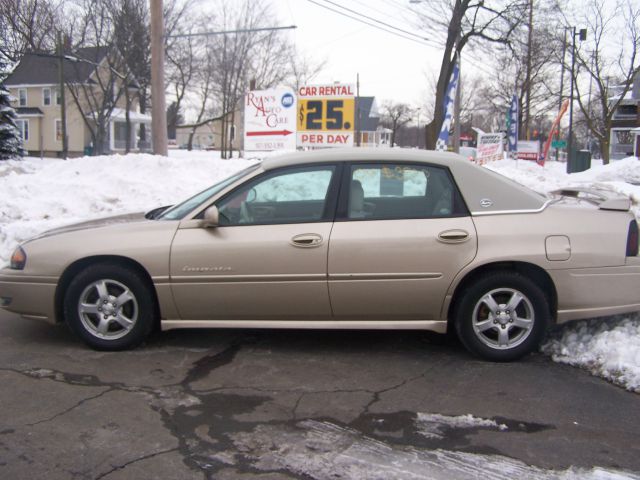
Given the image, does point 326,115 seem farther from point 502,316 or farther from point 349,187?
point 502,316

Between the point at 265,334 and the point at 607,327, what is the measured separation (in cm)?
279

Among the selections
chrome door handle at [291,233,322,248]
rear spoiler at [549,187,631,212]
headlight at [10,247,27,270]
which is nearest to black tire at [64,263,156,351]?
headlight at [10,247,27,270]

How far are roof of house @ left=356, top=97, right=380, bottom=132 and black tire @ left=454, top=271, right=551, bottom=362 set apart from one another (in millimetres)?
67934

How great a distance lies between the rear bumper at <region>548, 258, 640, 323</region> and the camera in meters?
4.34

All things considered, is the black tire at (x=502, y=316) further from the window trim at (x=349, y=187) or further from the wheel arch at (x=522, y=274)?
the window trim at (x=349, y=187)

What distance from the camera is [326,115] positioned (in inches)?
571

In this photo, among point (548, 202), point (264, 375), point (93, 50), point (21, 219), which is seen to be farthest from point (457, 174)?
point (93, 50)

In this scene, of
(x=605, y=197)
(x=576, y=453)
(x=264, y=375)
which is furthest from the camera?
(x=605, y=197)

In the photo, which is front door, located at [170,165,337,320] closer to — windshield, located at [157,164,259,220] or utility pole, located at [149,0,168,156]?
windshield, located at [157,164,259,220]

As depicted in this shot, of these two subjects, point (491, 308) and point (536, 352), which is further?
point (536, 352)

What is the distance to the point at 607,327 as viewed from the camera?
4738 millimetres

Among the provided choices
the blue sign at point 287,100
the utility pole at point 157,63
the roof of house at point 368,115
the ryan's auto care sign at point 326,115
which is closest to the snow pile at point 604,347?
the ryan's auto care sign at point 326,115

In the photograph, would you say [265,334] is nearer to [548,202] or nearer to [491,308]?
[491,308]

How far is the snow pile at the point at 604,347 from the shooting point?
4.14 m
